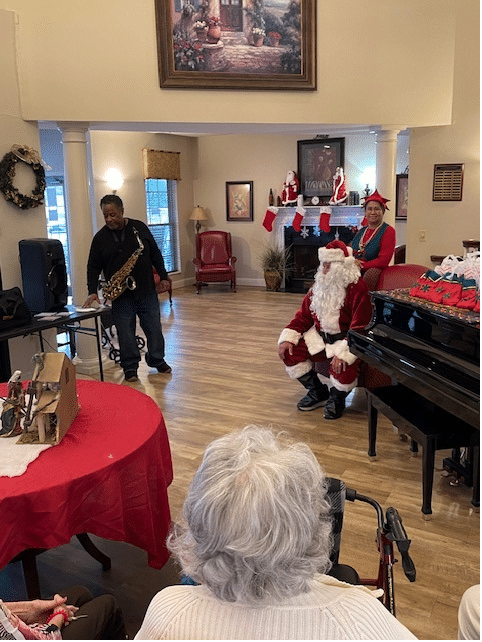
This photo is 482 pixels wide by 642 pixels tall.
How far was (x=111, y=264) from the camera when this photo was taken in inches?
189

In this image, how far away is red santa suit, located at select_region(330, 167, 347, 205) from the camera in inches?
364

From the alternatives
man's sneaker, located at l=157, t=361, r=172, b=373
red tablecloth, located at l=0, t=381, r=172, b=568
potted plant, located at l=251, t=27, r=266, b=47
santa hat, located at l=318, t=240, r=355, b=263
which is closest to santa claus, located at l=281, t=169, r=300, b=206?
potted plant, located at l=251, t=27, r=266, b=47

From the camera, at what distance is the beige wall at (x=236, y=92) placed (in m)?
4.75

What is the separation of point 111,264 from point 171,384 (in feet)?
3.74

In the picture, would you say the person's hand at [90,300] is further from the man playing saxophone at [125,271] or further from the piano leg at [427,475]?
the piano leg at [427,475]

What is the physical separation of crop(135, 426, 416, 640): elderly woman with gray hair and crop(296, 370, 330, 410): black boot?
321cm

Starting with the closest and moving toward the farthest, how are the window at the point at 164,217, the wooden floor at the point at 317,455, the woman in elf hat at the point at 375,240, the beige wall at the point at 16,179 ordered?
the wooden floor at the point at 317,455, the woman in elf hat at the point at 375,240, the beige wall at the point at 16,179, the window at the point at 164,217

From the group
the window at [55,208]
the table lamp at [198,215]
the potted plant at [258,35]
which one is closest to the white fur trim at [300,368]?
the potted plant at [258,35]

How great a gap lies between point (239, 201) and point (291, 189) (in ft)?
3.86

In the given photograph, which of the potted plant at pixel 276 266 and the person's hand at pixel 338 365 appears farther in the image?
the potted plant at pixel 276 266

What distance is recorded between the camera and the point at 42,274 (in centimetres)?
448

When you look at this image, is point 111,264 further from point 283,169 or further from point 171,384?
point 283,169

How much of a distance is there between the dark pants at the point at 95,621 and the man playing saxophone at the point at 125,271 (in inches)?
130

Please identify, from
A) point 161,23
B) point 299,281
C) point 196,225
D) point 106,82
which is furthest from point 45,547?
point 196,225
